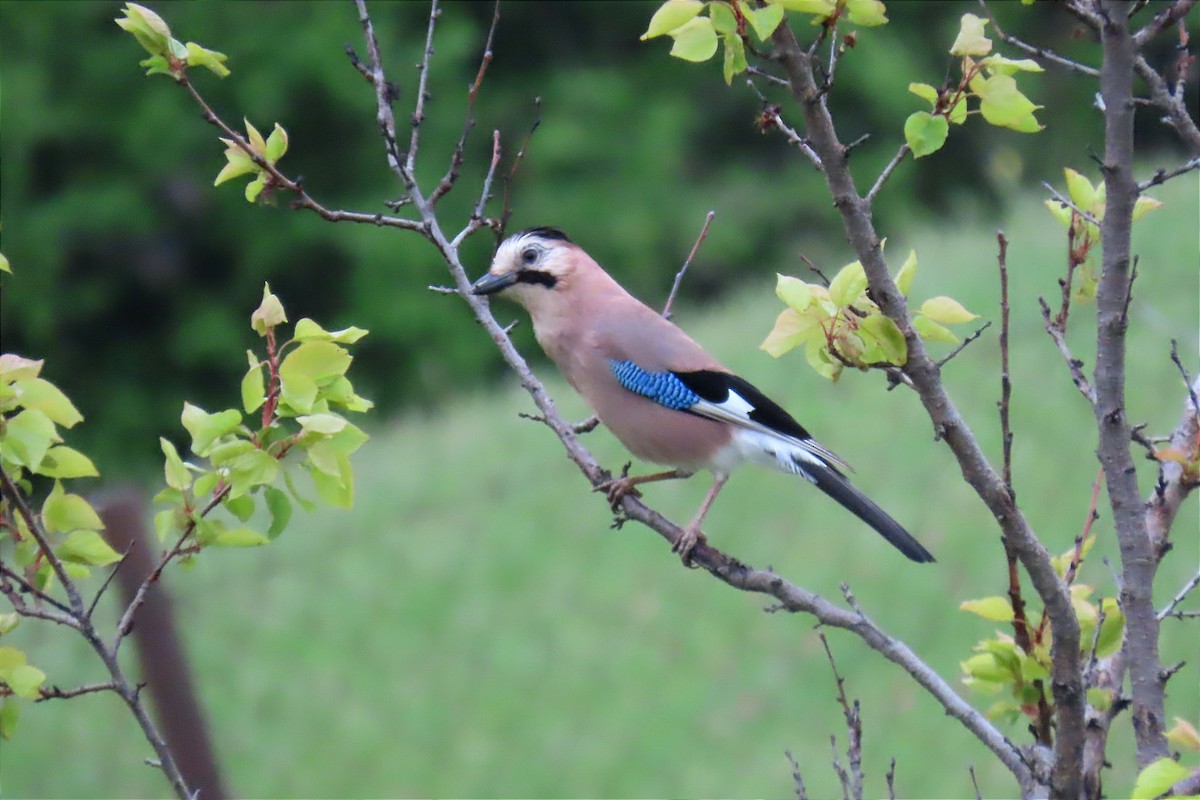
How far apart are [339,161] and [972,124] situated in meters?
6.92

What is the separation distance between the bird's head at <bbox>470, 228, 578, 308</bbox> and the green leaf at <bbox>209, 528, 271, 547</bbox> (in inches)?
67.4

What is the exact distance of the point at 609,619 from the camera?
7023 mm

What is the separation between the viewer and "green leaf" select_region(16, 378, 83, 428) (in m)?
1.97

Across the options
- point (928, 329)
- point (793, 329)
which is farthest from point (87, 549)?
point (928, 329)

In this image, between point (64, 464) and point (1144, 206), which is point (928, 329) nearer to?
point (1144, 206)

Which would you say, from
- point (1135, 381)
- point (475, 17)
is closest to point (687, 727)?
point (1135, 381)

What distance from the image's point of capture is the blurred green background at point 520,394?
6.36 metres

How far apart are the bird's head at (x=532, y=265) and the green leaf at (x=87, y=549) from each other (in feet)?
5.79

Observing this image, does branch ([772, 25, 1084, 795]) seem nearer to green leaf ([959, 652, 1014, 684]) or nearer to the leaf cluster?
the leaf cluster

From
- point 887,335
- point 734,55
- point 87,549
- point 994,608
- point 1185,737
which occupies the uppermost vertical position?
point 734,55

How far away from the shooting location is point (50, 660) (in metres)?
7.42

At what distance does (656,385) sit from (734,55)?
1.94 meters

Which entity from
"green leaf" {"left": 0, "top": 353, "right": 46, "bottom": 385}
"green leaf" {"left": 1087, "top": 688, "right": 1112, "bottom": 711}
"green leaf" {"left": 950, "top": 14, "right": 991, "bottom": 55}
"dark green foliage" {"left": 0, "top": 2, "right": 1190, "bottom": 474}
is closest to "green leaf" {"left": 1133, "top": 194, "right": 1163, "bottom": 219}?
"green leaf" {"left": 950, "top": 14, "right": 991, "bottom": 55}

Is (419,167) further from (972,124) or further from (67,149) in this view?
(972,124)
